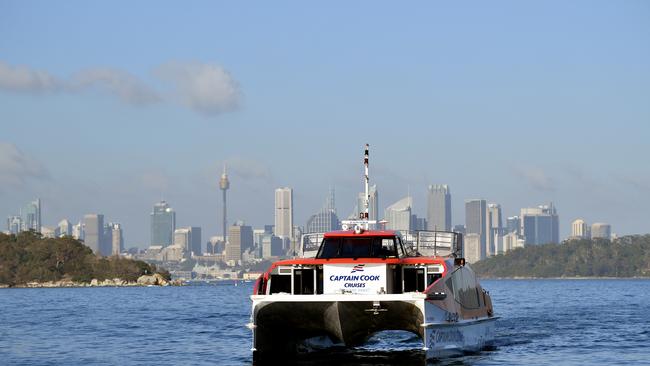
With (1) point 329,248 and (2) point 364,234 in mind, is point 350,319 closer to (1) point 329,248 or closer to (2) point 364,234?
(1) point 329,248

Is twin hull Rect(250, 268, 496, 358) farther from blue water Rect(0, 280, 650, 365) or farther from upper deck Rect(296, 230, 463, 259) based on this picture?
upper deck Rect(296, 230, 463, 259)

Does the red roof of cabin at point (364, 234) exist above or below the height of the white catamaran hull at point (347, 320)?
above

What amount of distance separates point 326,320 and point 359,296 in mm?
2195

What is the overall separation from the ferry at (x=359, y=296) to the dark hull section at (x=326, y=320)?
1.3 inches

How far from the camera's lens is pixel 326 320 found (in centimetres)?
4028

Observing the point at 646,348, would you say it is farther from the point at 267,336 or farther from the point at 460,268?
the point at 267,336

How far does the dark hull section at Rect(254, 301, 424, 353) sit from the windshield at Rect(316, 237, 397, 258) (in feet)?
6.95

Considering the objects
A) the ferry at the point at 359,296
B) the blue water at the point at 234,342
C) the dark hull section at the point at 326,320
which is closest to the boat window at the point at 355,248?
the ferry at the point at 359,296

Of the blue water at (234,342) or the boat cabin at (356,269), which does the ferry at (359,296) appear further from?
the blue water at (234,342)

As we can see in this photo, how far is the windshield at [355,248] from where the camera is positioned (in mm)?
40844

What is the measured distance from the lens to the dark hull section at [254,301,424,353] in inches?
1538

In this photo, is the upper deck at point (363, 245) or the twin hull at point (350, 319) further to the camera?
the upper deck at point (363, 245)

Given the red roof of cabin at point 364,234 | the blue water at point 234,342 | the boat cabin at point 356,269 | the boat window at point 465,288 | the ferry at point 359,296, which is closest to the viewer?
the ferry at point 359,296

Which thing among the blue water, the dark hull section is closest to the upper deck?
the dark hull section
